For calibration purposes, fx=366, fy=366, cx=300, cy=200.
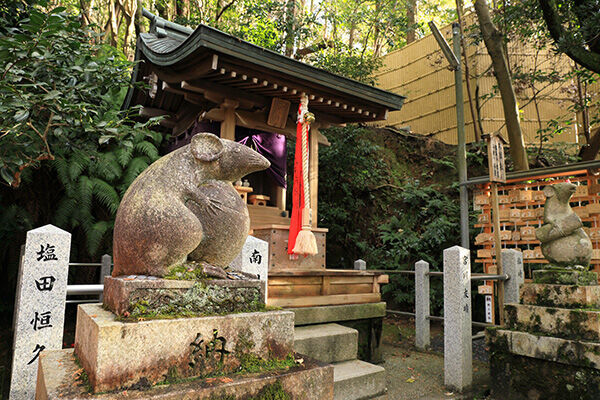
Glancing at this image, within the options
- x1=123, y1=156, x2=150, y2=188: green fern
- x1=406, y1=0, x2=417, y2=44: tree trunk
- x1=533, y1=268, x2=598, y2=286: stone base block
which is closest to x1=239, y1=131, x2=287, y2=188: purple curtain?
x1=123, y1=156, x2=150, y2=188: green fern

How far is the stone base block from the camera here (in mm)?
4160

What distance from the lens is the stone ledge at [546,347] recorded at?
3712 mm

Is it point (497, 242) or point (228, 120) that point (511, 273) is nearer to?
point (497, 242)

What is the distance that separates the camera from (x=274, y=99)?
21.3 feet

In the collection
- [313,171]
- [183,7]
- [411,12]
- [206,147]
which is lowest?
[206,147]

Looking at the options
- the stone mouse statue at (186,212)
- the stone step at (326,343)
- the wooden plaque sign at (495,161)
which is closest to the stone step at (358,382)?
the stone step at (326,343)

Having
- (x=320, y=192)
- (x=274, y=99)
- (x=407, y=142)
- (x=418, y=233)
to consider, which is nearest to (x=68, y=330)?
(x=274, y=99)

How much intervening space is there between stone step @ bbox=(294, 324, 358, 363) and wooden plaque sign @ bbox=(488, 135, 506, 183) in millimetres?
3501

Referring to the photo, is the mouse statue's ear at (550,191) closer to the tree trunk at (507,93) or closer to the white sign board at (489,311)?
the white sign board at (489,311)

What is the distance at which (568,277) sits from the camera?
165 inches

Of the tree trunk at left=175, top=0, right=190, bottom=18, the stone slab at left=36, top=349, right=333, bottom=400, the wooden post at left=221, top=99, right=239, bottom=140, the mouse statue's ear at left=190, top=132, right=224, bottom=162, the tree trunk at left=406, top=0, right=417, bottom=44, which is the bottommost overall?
the stone slab at left=36, top=349, right=333, bottom=400

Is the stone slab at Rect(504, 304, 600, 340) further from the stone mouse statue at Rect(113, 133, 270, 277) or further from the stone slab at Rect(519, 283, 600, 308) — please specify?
the stone mouse statue at Rect(113, 133, 270, 277)

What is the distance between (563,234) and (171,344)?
461cm

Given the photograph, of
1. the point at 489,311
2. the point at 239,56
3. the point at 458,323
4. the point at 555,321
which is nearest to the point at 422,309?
the point at 489,311
